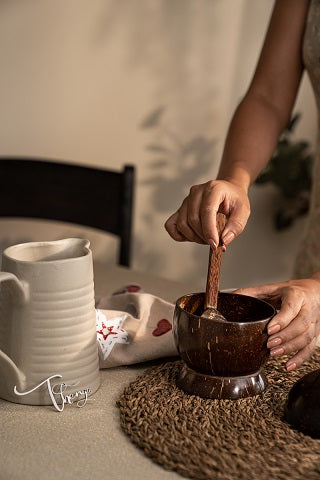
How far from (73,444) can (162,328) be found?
10.9 inches

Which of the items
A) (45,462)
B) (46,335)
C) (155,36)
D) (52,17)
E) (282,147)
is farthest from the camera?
(282,147)

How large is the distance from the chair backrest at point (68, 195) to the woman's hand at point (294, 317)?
2.90 feet

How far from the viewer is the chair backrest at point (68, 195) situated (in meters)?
1.84

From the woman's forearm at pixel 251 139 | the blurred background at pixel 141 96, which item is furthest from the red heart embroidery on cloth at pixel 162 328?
the blurred background at pixel 141 96

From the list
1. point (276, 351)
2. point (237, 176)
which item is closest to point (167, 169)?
point (237, 176)

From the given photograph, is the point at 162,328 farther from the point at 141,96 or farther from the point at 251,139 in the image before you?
the point at 141,96

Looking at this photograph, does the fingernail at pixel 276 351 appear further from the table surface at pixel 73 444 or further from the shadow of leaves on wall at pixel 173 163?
the shadow of leaves on wall at pixel 173 163

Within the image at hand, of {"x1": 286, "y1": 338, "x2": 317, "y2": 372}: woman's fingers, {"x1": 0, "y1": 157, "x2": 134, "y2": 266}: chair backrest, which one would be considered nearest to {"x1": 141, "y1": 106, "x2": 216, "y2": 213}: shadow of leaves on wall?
{"x1": 0, "y1": 157, "x2": 134, "y2": 266}: chair backrest

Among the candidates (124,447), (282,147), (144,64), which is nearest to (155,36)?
(144,64)

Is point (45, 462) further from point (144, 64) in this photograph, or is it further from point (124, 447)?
point (144, 64)

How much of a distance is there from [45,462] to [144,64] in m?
1.89

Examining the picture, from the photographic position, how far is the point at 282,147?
2.62 meters

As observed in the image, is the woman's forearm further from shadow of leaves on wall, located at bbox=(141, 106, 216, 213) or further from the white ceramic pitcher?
shadow of leaves on wall, located at bbox=(141, 106, 216, 213)

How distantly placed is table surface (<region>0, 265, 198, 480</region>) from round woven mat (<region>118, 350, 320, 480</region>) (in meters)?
0.02
